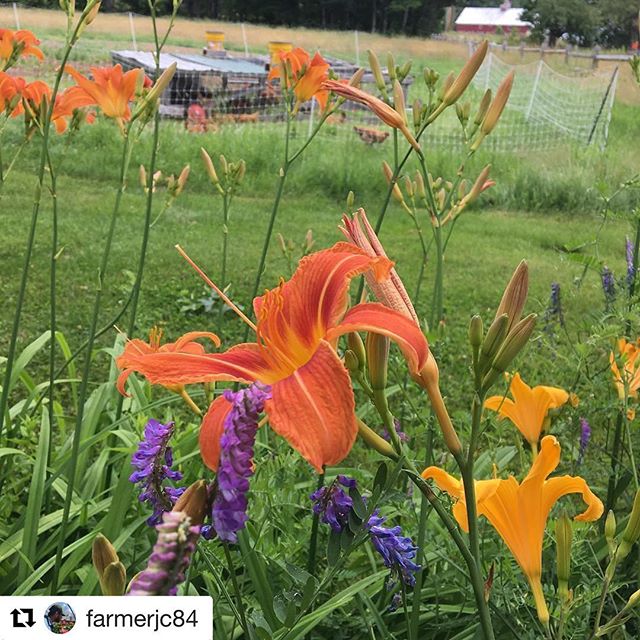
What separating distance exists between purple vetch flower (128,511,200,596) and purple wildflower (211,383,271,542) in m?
0.09

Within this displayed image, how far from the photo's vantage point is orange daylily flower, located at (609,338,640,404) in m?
1.29

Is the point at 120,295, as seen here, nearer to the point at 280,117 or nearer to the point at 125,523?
the point at 125,523

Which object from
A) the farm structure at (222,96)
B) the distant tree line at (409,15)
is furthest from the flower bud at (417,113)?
the distant tree line at (409,15)

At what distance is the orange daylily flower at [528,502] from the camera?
822 mm

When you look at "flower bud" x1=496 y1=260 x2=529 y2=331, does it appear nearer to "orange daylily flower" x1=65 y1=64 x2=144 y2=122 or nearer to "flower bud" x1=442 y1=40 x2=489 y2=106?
"flower bud" x1=442 y1=40 x2=489 y2=106

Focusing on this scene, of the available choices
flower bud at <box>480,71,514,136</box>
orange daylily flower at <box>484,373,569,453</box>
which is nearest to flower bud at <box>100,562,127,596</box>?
orange daylily flower at <box>484,373,569,453</box>

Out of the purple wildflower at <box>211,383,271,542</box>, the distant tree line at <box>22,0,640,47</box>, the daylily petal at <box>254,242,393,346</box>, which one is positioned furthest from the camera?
the distant tree line at <box>22,0,640,47</box>

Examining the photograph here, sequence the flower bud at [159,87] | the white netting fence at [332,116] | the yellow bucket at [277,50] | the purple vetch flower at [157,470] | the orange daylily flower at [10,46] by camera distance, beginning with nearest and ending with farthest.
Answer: the purple vetch flower at [157,470] → the flower bud at [159,87] → the orange daylily flower at [10,46] → the yellow bucket at [277,50] → the white netting fence at [332,116]

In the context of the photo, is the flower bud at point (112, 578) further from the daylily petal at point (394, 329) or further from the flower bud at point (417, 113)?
the flower bud at point (417, 113)

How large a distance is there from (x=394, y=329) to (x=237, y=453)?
0.65 feet

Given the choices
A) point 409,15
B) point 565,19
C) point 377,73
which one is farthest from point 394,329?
point 409,15

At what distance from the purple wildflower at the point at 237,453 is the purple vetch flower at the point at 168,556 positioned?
0.09 metres

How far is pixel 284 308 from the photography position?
728mm
